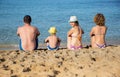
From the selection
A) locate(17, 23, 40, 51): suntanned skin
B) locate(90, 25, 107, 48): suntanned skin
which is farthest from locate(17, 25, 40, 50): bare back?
locate(90, 25, 107, 48): suntanned skin

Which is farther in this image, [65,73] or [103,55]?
[103,55]

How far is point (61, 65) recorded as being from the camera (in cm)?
641

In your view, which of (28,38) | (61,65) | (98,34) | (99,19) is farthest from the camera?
(98,34)

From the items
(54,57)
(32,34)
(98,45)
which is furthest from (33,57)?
(98,45)

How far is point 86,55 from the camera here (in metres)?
7.09

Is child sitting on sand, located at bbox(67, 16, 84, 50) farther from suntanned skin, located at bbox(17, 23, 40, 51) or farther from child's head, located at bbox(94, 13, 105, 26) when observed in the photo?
suntanned skin, located at bbox(17, 23, 40, 51)

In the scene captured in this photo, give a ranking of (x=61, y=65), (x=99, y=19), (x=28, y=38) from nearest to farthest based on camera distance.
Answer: (x=61, y=65), (x=28, y=38), (x=99, y=19)

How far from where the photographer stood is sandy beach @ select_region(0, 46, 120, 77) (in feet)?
20.0

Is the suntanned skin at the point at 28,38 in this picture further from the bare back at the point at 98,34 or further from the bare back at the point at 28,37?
the bare back at the point at 98,34

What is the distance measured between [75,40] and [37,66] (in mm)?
2765

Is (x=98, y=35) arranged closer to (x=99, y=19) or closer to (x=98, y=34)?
(x=98, y=34)

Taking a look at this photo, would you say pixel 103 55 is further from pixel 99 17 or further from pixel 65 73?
pixel 99 17

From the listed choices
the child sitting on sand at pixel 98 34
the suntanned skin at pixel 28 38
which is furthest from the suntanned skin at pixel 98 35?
the suntanned skin at pixel 28 38

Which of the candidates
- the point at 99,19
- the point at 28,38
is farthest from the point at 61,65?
the point at 99,19
